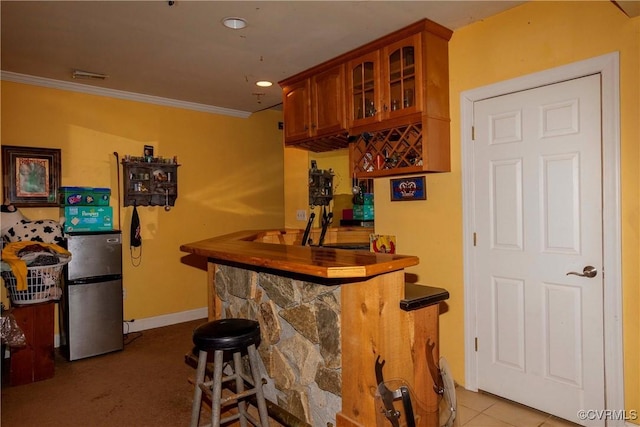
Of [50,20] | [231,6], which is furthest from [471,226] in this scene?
[50,20]

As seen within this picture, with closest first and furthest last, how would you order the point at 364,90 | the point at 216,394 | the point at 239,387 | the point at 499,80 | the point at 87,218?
the point at 216,394, the point at 239,387, the point at 499,80, the point at 364,90, the point at 87,218

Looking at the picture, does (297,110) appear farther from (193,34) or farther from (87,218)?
(87,218)

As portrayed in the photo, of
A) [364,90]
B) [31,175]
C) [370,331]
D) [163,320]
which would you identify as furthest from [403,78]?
[163,320]

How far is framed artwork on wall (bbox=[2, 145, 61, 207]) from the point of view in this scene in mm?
3559

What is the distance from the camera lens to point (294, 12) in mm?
2496

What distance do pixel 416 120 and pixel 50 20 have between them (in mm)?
2497

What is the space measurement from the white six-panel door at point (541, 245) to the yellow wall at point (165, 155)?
10.6 ft

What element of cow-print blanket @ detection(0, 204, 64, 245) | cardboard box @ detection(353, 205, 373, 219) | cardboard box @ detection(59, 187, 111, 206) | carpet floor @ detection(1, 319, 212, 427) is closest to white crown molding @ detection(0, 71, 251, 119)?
cardboard box @ detection(59, 187, 111, 206)

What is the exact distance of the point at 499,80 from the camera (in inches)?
102

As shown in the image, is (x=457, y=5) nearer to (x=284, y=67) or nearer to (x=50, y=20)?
(x=284, y=67)

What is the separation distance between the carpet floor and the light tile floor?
5.76 ft

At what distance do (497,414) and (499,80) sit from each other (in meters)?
2.13

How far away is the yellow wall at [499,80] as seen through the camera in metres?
2.09

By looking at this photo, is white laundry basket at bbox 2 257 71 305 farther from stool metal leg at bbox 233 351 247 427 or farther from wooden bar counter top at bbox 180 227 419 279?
stool metal leg at bbox 233 351 247 427
